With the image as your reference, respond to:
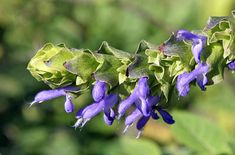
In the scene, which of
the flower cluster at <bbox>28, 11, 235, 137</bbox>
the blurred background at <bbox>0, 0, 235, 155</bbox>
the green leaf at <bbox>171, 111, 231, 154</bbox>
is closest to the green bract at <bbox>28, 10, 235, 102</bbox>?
the flower cluster at <bbox>28, 11, 235, 137</bbox>

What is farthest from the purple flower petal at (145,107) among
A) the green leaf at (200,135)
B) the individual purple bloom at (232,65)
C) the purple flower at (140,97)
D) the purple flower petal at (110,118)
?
the green leaf at (200,135)

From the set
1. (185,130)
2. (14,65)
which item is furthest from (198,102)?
(185,130)

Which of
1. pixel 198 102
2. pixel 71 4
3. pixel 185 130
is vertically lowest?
pixel 198 102

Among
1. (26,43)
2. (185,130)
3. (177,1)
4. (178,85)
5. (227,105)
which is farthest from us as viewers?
(177,1)

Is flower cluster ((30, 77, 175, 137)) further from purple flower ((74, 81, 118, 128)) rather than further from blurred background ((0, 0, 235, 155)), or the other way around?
blurred background ((0, 0, 235, 155))

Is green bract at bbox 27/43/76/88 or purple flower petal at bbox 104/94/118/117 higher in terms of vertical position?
green bract at bbox 27/43/76/88

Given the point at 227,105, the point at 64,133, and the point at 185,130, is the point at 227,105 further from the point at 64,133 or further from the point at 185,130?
the point at 64,133

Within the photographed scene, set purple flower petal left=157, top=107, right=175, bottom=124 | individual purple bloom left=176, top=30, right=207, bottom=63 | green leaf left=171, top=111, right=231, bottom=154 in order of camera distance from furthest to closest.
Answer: green leaf left=171, top=111, right=231, bottom=154 < purple flower petal left=157, top=107, right=175, bottom=124 < individual purple bloom left=176, top=30, right=207, bottom=63
